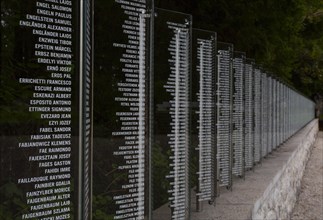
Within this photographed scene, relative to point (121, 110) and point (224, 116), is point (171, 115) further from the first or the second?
point (224, 116)

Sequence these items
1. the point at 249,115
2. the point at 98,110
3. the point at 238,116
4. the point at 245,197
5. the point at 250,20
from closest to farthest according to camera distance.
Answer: the point at 98,110 → the point at 245,197 → the point at 238,116 → the point at 249,115 → the point at 250,20

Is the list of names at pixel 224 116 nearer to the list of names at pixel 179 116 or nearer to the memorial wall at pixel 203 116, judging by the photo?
the memorial wall at pixel 203 116

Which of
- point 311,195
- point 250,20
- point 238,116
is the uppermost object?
point 250,20

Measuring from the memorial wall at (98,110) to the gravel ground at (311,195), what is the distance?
686cm

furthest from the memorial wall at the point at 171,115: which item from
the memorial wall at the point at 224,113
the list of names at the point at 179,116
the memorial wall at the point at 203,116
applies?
the memorial wall at the point at 224,113

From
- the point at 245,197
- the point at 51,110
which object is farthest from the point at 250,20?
the point at 51,110

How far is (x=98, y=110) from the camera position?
276 centimetres

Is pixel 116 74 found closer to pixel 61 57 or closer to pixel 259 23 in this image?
pixel 61 57

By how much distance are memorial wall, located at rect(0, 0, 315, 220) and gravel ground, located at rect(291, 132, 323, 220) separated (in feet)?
22.5

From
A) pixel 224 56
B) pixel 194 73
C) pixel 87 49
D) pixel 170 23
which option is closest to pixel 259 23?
pixel 224 56

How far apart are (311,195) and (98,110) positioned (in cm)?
1225

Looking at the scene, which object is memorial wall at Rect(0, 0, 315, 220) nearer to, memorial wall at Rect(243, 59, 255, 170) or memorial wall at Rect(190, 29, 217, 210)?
memorial wall at Rect(190, 29, 217, 210)

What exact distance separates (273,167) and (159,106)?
552cm

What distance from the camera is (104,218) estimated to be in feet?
9.42
